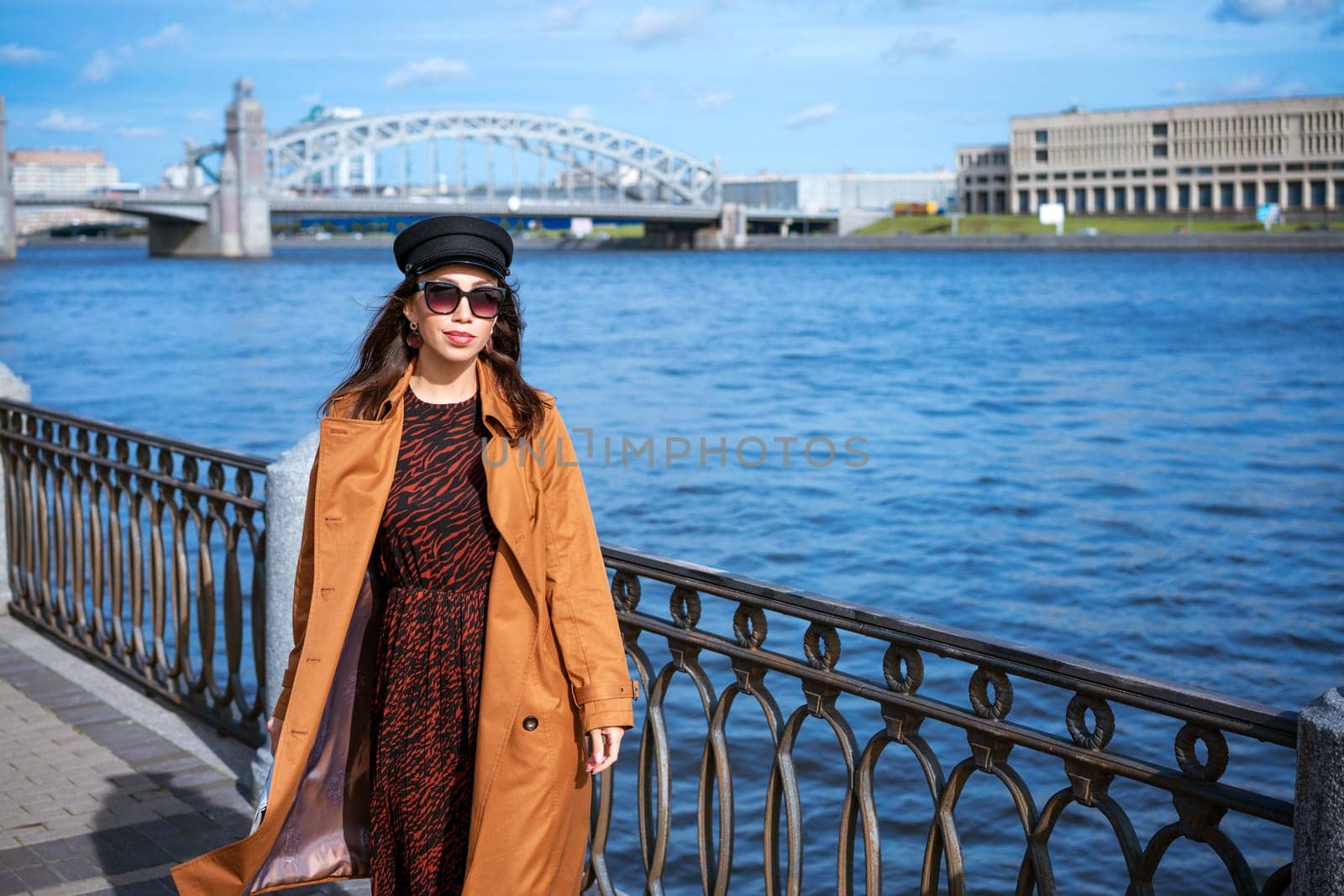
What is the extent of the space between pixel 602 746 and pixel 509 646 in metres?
0.22

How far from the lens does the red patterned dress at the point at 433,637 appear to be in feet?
7.68

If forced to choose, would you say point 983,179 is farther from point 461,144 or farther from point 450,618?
point 450,618

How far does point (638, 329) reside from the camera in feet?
121

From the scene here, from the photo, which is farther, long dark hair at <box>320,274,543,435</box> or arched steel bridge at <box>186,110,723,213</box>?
arched steel bridge at <box>186,110,723,213</box>

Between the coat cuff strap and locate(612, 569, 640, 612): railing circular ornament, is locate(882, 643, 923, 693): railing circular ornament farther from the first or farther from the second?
locate(612, 569, 640, 612): railing circular ornament

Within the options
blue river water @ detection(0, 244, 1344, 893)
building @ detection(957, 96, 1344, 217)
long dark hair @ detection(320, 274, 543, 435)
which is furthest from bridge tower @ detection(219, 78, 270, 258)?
long dark hair @ detection(320, 274, 543, 435)

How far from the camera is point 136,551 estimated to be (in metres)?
4.95

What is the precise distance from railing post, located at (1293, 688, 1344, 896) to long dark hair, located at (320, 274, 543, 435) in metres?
1.22

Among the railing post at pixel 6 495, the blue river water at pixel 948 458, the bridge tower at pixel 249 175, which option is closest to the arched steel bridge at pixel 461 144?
the bridge tower at pixel 249 175

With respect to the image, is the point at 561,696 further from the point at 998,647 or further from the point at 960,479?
the point at 960,479

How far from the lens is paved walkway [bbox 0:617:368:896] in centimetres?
340

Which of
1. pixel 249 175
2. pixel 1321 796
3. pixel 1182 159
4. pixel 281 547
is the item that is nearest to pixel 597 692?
pixel 1321 796

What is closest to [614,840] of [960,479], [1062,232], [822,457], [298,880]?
[298,880]

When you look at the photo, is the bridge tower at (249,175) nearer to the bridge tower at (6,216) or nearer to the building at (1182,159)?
the bridge tower at (6,216)
